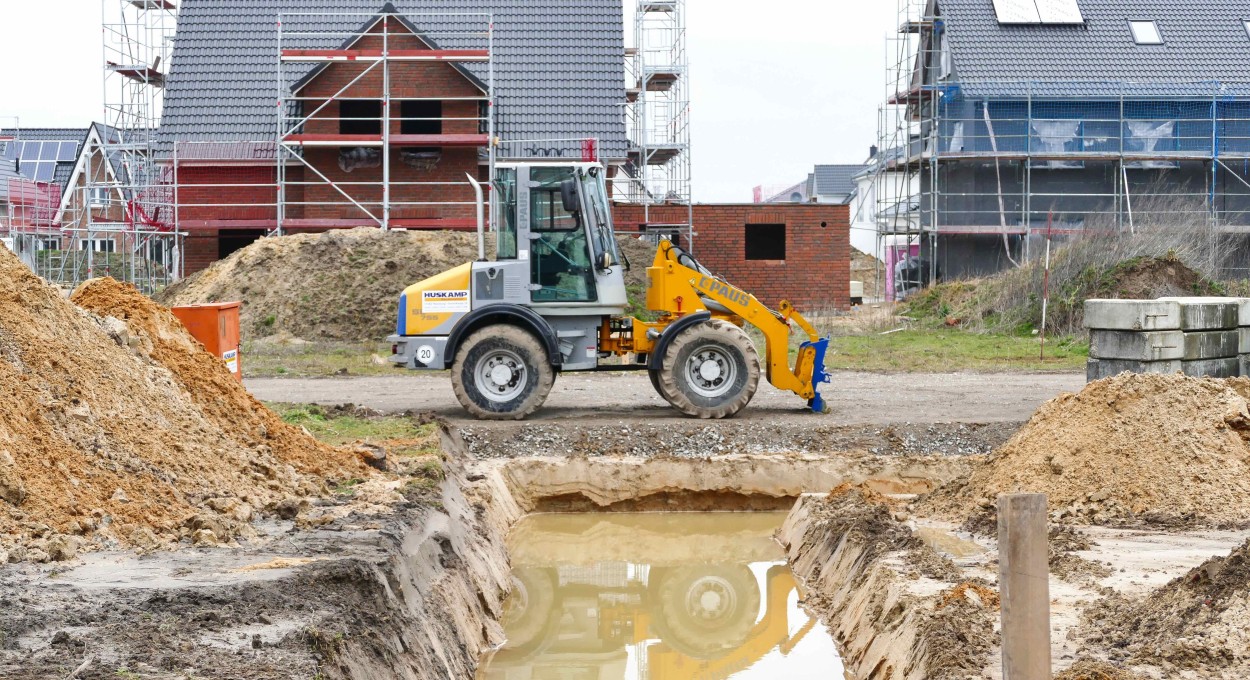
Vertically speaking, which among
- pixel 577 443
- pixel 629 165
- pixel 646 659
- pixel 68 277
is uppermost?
pixel 629 165

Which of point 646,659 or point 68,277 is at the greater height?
point 68,277

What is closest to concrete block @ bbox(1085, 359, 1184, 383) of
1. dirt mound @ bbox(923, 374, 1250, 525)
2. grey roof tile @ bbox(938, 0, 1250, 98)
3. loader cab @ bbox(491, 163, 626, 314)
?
dirt mound @ bbox(923, 374, 1250, 525)

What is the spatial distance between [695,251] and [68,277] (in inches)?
676

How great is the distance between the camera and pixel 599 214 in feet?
44.3

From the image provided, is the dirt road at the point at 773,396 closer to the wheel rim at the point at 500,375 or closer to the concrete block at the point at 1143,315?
the wheel rim at the point at 500,375

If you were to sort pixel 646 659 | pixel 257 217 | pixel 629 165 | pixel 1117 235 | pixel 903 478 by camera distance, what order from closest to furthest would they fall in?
pixel 646 659, pixel 903 478, pixel 1117 235, pixel 257 217, pixel 629 165

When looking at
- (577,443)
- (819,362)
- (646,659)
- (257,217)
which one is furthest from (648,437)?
(257,217)

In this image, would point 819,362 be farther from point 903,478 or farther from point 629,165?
point 629,165

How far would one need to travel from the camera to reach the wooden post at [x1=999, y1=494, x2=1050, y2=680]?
464 centimetres

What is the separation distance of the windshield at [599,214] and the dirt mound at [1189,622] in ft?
25.2

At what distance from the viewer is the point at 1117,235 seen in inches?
974

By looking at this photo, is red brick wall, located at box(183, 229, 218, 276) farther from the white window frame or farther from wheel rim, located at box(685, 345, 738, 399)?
wheel rim, located at box(685, 345, 738, 399)

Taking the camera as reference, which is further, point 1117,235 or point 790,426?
point 1117,235

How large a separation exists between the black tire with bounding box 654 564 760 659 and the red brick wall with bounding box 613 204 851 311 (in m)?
17.7
